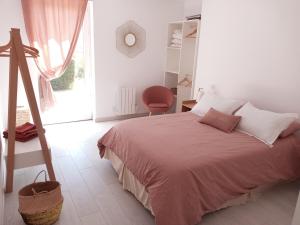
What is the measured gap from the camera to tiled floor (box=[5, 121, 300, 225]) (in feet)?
7.05

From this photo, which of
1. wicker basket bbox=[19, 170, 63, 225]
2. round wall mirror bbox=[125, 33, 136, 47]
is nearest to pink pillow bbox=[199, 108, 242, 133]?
wicker basket bbox=[19, 170, 63, 225]

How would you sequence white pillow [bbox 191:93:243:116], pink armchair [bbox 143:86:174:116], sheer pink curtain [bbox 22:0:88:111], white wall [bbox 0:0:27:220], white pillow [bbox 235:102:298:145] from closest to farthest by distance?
white pillow [bbox 235:102:298:145] → white pillow [bbox 191:93:243:116] → white wall [bbox 0:0:27:220] → sheer pink curtain [bbox 22:0:88:111] → pink armchair [bbox 143:86:174:116]

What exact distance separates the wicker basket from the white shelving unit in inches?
113

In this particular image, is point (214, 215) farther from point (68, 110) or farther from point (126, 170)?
point (68, 110)

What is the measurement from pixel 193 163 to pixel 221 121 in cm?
98

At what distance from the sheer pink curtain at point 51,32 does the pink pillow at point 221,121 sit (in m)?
2.47

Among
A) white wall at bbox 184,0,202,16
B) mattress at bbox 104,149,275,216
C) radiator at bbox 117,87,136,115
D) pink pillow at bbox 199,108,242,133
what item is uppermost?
white wall at bbox 184,0,202,16

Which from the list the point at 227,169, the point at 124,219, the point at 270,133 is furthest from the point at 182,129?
the point at 124,219

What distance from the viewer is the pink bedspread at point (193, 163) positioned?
1.90 meters

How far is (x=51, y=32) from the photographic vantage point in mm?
3779

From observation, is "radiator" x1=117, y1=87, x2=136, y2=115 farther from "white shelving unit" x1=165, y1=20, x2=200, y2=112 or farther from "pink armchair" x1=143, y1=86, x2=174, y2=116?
"white shelving unit" x1=165, y1=20, x2=200, y2=112

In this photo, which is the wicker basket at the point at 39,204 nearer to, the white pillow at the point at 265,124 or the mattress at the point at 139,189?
the mattress at the point at 139,189

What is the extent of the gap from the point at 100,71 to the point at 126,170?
93.2 inches

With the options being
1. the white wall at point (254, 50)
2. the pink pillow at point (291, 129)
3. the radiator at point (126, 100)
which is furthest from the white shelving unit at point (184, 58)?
the pink pillow at point (291, 129)
